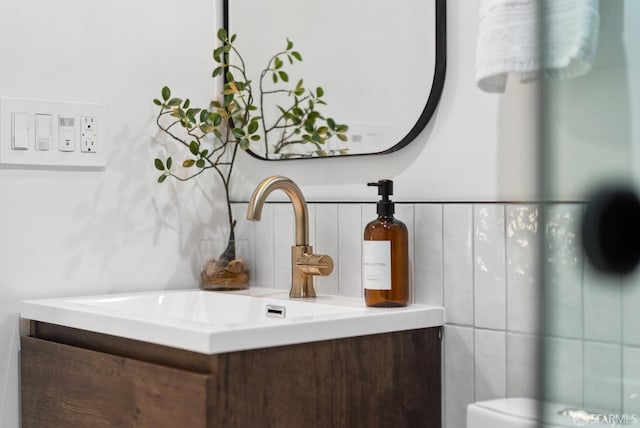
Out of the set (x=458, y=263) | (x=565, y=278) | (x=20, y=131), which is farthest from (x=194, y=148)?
(x=565, y=278)

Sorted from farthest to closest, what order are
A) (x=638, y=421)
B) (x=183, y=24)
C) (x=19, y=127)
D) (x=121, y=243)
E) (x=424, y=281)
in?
(x=183, y=24) → (x=121, y=243) → (x=19, y=127) → (x=424, y=281) → (x=638, y=421)

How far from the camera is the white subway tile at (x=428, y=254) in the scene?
1495mm

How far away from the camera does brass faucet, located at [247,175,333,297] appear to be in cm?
161

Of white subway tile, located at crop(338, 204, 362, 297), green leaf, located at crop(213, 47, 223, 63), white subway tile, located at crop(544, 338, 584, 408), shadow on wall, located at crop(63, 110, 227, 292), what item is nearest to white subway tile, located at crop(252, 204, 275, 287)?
shadow on wall, located at crop(63, 110, 227, 292)

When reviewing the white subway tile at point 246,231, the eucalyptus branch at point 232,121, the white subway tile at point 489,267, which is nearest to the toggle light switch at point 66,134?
the eucalyptus branch at point 232,121

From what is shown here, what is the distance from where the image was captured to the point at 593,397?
39cm

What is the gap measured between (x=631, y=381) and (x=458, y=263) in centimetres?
108

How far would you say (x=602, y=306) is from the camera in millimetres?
395

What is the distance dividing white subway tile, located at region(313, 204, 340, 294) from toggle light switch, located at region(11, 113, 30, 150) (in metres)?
0.62

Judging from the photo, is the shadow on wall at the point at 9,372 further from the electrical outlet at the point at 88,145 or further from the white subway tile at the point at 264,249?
the white subway tile at the point at 264,249

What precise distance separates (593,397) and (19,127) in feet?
4.87

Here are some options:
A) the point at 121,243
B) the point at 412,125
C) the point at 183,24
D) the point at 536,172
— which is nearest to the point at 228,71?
the point at 183,24

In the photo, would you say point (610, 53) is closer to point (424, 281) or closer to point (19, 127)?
point (424, 281)

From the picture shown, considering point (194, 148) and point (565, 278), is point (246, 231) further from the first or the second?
point (565, 278)
